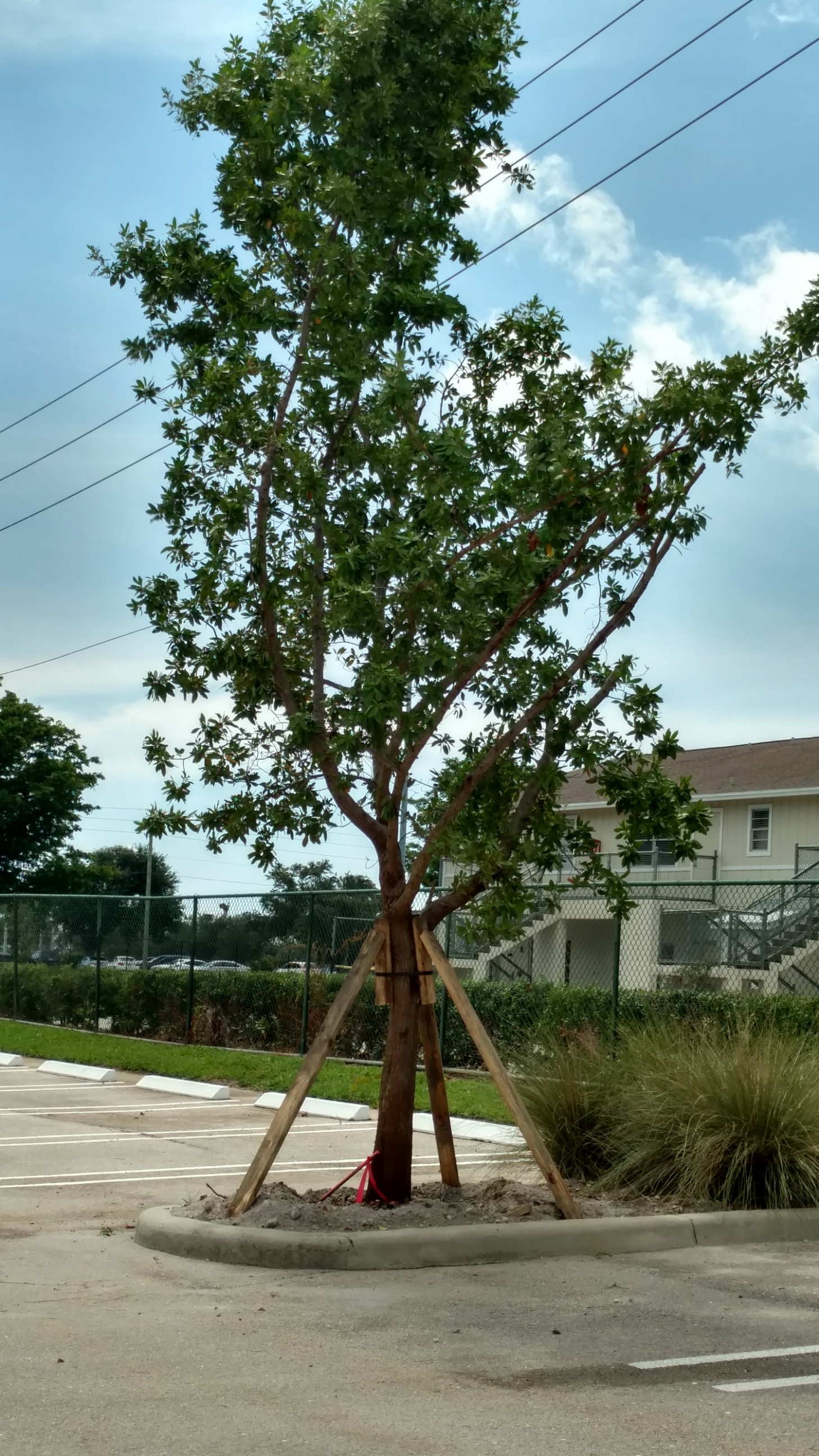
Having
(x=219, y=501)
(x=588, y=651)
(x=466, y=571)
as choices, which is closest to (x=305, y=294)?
(x=219, y=501)

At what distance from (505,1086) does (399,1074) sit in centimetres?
67

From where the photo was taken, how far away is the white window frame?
36.0m

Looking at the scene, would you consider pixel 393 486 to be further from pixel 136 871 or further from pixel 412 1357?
pixel 136 871

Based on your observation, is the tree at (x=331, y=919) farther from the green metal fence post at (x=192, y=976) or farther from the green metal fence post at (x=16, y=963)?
the green metal fence post at (x=16, y=963)

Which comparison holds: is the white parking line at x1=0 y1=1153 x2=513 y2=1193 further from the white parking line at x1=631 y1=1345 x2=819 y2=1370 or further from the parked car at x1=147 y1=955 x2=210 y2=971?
the parked car at x1=147 y1=955 x2=210 y2=971

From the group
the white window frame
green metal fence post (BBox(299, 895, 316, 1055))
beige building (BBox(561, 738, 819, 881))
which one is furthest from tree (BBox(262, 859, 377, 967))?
the white window frame

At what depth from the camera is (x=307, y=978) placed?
818 inches

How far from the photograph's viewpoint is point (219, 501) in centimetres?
911

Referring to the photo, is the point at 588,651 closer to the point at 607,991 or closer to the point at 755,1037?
the point at 755,1037

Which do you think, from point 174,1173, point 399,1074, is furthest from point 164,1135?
point 399,1074

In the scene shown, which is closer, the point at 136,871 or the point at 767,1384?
the point at 767,1384

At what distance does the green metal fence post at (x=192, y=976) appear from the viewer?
929 inches

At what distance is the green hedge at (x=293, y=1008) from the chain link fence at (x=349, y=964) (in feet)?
0.09

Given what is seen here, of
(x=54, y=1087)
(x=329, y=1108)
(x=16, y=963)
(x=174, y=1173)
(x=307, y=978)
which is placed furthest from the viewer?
(x=16, y=963)
